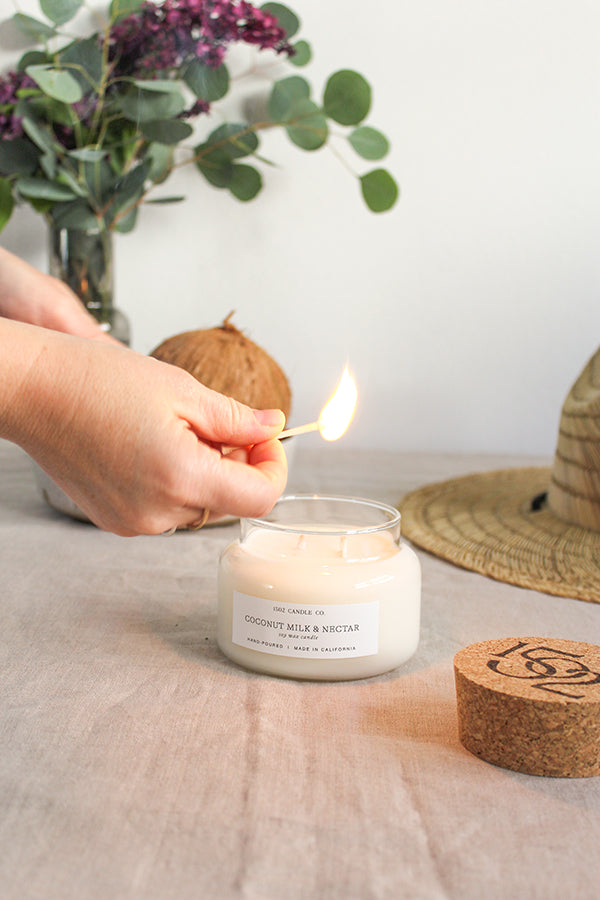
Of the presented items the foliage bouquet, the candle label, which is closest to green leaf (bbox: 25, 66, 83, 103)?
the foliage bouquet

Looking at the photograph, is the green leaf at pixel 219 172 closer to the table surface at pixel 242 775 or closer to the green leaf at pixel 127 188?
the green leaf at pixel 127 188

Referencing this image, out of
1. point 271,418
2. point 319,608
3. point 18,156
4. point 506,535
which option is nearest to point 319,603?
point 319,608

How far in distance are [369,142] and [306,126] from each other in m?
0.09

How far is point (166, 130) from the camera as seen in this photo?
100 centimetres

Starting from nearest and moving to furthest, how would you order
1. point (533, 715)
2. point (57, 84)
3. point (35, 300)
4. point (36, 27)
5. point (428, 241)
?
point (533, 715)
point (35, 300)
point (57, 84)
point (36, 27)
point (428, 241)

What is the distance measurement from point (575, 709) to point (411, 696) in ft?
0.40

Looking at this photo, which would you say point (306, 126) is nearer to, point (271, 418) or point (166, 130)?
point (166, 130)

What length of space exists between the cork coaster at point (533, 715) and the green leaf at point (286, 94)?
87 cm

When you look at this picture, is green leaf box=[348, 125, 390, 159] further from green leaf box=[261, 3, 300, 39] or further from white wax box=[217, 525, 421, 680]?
white wax box=[217, 525, 421, 680]

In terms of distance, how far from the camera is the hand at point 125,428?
0.44m

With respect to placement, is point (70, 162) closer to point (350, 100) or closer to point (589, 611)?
point (350, 100)

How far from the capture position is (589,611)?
642 millimetres

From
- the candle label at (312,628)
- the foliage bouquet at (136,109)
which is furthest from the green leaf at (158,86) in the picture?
the candle label at (312,628)

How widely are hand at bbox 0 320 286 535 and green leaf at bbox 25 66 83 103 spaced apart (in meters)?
0.59
